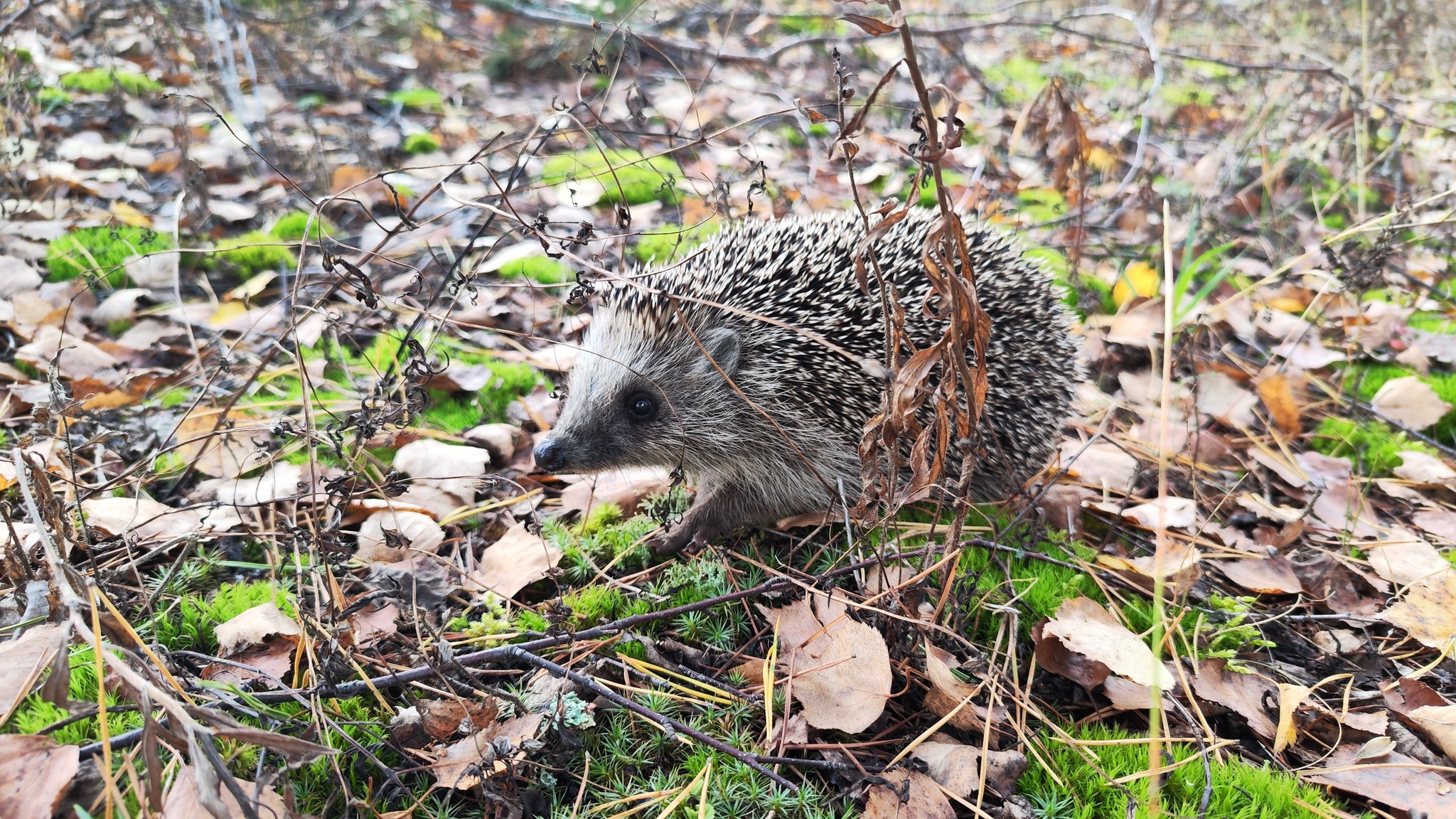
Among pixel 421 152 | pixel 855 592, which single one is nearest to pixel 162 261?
A: pixel 421 152

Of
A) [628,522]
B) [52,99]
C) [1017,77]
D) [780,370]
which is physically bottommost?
[628,522]

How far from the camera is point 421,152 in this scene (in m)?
7.56

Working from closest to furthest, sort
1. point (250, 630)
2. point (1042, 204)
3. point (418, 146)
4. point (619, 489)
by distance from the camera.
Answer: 1. point (250, 630)
2. point (619, 489)
3. point (1042, 204)
4. point (418, 146)

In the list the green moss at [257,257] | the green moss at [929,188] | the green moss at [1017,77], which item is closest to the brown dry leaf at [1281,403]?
the green moss at [929,188]

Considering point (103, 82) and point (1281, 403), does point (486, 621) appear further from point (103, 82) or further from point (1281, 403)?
point (103, 82)

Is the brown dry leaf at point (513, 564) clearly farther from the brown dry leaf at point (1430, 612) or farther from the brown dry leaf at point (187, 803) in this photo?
the brown dry leaf at point (1430, 612)

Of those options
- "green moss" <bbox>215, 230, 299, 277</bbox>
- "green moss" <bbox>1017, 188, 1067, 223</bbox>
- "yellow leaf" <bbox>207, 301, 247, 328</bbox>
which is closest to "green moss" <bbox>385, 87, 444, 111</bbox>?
"green moss" <bbox>215, 230, 299, 277</bbox>

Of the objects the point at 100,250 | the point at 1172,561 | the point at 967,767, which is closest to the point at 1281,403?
the point at 1172,561

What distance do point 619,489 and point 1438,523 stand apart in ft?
12.6

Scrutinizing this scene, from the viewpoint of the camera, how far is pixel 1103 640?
297 cm

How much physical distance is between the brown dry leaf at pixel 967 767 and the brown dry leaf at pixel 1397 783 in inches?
37.8

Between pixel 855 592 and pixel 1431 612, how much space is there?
7.51 ft

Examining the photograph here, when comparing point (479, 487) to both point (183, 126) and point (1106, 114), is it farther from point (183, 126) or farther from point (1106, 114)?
point (1106, 114)

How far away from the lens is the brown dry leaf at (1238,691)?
297 centimetres
